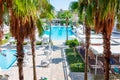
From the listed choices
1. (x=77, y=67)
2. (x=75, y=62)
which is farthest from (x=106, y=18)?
(x=75, y=62)

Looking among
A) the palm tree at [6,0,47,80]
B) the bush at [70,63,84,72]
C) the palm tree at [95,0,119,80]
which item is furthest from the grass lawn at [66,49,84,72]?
the palm tree at [95,0,119,80]

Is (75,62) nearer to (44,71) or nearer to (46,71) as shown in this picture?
(46,71)

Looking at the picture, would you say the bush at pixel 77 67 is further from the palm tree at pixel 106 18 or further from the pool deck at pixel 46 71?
the palm tree at pixel 106 18

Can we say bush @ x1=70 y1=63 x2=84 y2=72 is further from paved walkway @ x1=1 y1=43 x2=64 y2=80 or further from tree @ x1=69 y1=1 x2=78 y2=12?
tree @ x1=69 y1=1 x2=78 y2=12

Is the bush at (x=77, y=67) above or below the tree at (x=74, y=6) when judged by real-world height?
below

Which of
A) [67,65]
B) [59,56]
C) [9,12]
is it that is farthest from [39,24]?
[59,56]

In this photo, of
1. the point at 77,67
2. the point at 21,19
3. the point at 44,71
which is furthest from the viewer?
the point at 44,71

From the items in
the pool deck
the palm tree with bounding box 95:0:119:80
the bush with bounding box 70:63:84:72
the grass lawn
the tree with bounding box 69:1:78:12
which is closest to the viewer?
the palm tree with bounding box 95:0:119:80

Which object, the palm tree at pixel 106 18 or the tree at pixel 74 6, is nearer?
the palm tree at pixel 106 18

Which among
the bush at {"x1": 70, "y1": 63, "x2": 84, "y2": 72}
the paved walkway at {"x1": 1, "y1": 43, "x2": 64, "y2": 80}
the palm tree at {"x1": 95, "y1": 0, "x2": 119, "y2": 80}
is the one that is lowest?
the paved walkway at {"x1": 1, "y1": 43, "x2": 64, "y2": 80}

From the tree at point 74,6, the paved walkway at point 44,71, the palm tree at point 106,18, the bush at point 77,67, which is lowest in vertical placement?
the paved walkway at point 44,71

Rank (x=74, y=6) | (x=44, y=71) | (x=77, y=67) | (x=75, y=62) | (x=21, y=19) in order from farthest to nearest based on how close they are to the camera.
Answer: (x=75, y=62)
(x=44, y=71)
(x=77, y=67)
(x=74, y=6)
(x=21, y=19)

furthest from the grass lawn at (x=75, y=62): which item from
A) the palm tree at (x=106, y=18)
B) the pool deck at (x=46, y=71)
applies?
the palm tree at (x=106, y=18)

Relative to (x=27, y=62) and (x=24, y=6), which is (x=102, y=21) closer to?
(x=24, y=6)
